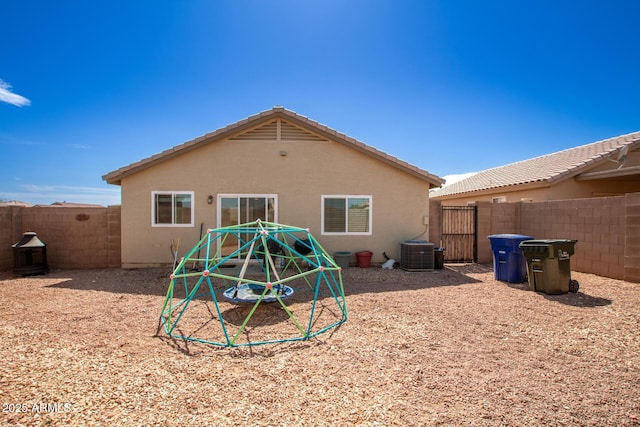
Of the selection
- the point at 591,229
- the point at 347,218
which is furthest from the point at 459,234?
the point at 347,218

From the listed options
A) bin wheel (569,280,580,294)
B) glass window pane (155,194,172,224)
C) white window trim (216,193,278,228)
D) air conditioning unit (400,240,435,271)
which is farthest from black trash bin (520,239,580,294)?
glass window pane (155,194,172,224)

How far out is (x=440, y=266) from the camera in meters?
10.1

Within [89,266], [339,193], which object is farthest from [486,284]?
[89,266]

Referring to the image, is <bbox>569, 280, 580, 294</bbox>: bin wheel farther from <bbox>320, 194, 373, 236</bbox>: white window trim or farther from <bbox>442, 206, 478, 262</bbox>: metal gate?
<bbox>320, 194, 373, 236</bbox>: white window trim

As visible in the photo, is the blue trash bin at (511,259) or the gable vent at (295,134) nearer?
the blue trash bin at (511,259)

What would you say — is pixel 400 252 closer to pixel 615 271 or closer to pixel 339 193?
pixel 339 193

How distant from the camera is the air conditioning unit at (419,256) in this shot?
9.71 meters

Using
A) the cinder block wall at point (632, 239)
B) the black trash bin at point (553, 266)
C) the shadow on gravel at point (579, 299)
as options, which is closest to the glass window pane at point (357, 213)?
the black trash bin at point (553, 266)

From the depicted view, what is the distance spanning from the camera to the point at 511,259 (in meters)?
8.20

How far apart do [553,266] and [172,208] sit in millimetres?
10530

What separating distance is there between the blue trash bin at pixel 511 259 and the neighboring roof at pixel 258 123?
2986 mm

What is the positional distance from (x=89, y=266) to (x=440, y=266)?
11.5 metres

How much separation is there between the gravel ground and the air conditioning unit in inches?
131

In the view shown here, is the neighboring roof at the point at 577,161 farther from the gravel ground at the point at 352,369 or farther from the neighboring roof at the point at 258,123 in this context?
the gravel ground at the point at 352,369
